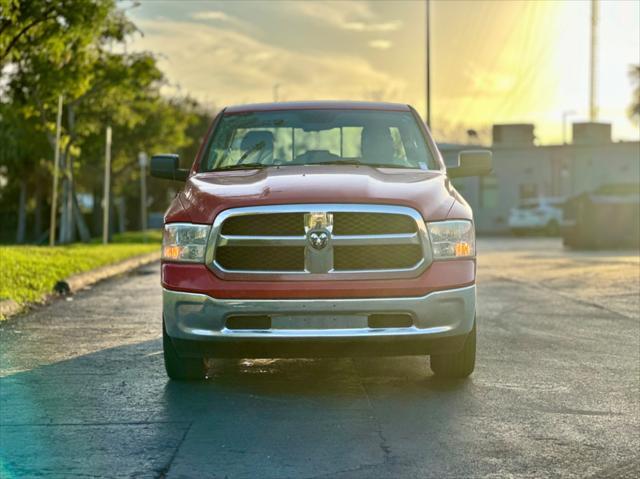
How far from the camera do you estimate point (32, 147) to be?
35.3 m

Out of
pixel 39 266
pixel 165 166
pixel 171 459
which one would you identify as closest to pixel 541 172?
pixel 39 266

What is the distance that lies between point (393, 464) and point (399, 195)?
211 centimetres

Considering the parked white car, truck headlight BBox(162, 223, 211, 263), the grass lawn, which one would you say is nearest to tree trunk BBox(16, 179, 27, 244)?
the parked white car

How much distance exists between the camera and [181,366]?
23.4ft

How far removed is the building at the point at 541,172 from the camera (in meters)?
54.8

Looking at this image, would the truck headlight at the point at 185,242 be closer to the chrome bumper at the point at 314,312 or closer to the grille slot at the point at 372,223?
the chrome bumper at the point at 314,312

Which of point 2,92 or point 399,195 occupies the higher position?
point 2,92

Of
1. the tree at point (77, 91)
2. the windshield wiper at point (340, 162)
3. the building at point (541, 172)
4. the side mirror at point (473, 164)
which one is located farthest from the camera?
the building at point (541, 172)

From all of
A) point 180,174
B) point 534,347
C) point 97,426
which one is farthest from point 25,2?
point 97,426

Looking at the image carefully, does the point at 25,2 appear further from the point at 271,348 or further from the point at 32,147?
the point at 32,147

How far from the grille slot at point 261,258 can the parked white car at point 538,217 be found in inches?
1457

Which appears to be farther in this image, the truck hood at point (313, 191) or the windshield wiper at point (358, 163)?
the windshield wiper at point (358, 163)

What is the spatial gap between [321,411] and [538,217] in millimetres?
37558

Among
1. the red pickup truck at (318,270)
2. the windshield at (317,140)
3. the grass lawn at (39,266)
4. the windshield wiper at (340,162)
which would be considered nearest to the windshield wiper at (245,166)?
the windshield at (317,140)
